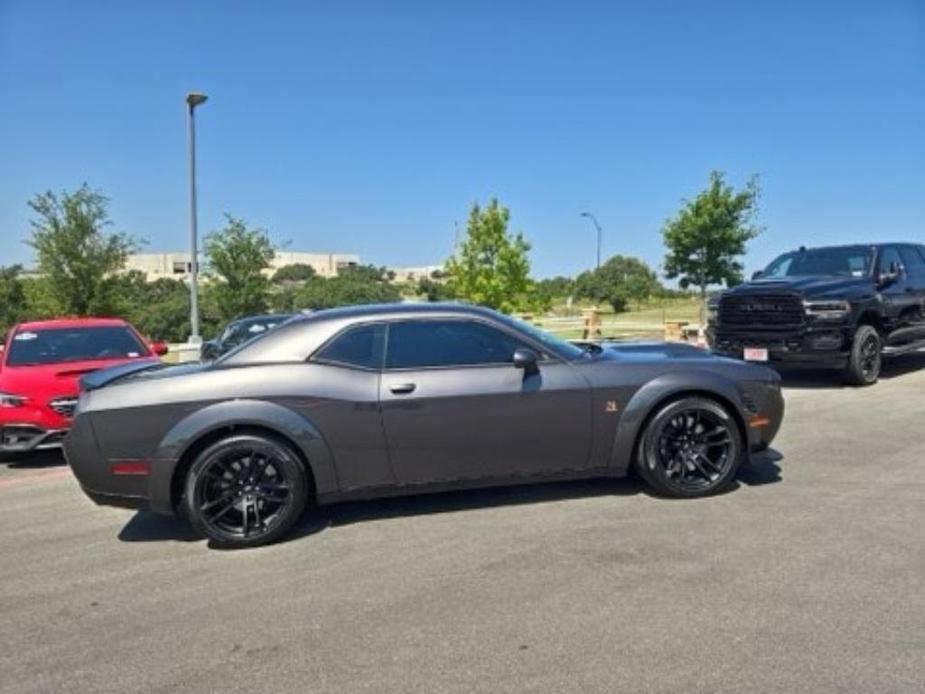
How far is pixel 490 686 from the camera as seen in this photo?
3023mm

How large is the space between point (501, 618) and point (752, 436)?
2.82 meters

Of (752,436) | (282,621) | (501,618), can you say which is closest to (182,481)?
(282,621)

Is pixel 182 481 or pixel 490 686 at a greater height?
pixel 182 481

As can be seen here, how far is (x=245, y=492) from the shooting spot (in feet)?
16.0

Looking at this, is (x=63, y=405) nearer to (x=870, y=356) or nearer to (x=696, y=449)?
(x=696, y=449)

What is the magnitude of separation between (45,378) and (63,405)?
0.42 m

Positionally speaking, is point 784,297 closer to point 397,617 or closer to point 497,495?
point 497,495

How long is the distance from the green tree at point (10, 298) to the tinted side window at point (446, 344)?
1470 inches

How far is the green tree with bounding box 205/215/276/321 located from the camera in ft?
85.6

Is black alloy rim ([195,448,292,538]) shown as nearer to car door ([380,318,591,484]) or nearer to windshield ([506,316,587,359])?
car door ([380,318,591,484])

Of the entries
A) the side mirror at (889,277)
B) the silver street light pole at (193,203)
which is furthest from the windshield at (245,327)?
the side mirror at (889,277)

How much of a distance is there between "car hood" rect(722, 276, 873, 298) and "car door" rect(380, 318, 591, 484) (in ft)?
21.4

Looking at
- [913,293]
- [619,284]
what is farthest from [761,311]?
[619,284]

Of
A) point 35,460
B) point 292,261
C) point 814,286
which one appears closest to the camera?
point 35,460
